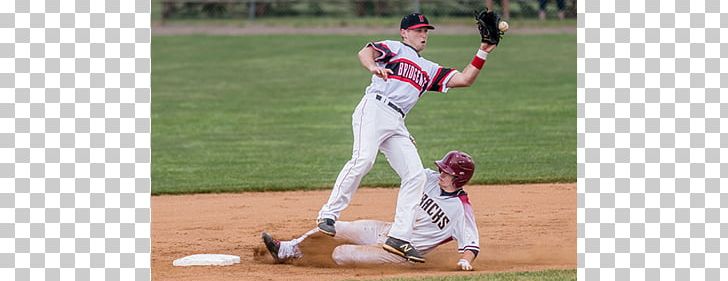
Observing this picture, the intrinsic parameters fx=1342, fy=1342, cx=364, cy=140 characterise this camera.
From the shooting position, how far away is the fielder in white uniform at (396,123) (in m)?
9.55

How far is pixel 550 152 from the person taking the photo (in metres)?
17.3

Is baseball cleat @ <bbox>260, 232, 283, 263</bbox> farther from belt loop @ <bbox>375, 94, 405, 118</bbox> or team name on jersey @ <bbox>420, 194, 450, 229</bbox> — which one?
belt loop @ <bbox>375, 94, 405, 118</bbox>

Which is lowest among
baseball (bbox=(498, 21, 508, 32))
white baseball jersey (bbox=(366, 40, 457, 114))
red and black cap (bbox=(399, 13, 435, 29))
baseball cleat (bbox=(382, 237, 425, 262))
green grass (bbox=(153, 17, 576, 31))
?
green grass (bbox=(153, 17, 576, 31))

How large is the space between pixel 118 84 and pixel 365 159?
2827mm

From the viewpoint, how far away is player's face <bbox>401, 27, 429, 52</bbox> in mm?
9812

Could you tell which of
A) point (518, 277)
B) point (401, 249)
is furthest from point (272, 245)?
point (518, 277)

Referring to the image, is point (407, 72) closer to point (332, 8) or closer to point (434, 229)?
point (434, 229)

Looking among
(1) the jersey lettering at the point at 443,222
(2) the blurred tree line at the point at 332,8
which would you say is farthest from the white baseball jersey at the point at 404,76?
(2) the blurred tree line at the point at 332,8

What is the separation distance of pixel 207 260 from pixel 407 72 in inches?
81.5

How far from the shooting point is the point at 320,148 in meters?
18.3

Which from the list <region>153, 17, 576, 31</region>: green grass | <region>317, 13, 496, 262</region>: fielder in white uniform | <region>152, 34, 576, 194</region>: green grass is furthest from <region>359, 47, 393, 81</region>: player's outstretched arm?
<region>153, 17, 576, 31</region>: green grass

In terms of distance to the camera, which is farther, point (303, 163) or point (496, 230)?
point (303, 163)

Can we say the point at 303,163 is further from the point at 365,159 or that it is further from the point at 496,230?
the point at 365,159

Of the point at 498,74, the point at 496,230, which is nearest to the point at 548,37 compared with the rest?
the point at 498,74
